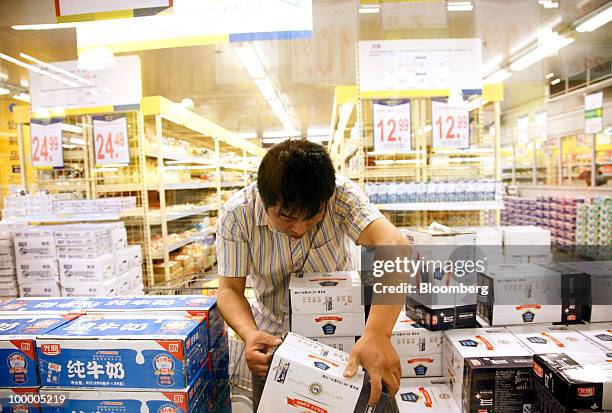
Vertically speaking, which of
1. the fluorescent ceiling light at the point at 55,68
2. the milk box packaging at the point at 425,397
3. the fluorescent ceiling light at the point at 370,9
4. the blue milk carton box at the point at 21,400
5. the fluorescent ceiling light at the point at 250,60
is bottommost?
the milk box packaging at the point at 425,397

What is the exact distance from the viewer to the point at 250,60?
5375 mm

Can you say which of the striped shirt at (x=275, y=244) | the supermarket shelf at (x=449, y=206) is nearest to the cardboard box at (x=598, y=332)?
the striped shirt at (x=275, y=244)

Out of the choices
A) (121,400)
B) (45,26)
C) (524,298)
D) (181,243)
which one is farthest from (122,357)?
(181,243)

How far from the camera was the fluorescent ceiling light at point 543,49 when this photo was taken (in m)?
5.08

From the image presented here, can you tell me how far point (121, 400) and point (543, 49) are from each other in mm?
6773

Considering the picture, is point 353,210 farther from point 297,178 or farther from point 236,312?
point 236,312

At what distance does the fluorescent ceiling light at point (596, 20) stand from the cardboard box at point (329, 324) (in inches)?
138

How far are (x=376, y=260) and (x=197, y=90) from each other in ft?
21.9

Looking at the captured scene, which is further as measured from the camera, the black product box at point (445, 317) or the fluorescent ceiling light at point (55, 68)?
the fluorescent ceiling light at point (55, 68)

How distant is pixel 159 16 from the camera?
6.50 ft

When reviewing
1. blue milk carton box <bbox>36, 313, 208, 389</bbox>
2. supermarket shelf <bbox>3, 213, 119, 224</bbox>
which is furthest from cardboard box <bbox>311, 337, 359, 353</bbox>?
supermarket shelf <bbox>3, 213, 119, 224</bbox>

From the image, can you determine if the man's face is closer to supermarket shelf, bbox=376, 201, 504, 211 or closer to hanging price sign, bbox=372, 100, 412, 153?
supermarket shelf, bbox=376, 201, 504, 211

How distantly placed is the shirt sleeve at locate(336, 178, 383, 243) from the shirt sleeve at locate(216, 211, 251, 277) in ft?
1.29

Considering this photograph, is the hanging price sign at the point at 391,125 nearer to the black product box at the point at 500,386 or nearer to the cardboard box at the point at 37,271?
the black product box at the point at 500,386
